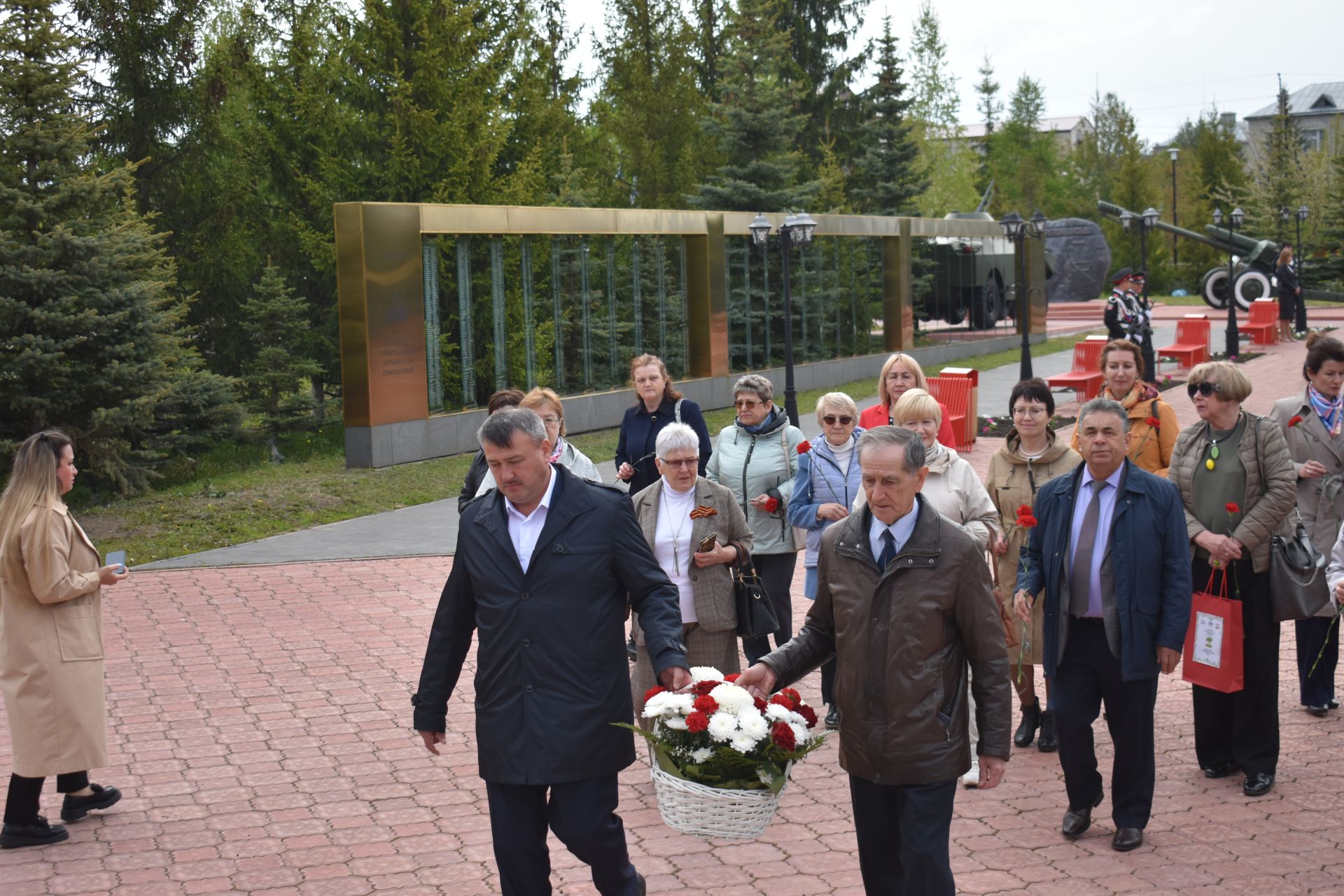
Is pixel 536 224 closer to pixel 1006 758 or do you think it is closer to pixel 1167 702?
pixel 1167 702

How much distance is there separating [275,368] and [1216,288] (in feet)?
103

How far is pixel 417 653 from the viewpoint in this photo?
9102 millimetres

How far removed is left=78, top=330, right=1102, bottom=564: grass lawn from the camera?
Answer: 1355 centimetres

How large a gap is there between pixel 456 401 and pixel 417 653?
9932 mm

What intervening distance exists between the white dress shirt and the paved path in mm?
1653

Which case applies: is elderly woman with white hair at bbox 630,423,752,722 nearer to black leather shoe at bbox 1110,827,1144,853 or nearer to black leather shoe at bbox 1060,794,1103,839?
black leather shoe at bbox 1060,794,1103,839

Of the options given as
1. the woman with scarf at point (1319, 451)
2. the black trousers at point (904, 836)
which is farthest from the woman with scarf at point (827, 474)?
the black trousers at point (904, 836)

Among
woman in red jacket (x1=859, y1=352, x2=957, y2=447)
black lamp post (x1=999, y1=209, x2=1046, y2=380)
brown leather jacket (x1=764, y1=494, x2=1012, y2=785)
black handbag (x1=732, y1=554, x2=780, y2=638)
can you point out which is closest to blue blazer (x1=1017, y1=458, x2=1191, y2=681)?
brown leather jacket (x1=764, y1=494, x2=1012, y2=785)

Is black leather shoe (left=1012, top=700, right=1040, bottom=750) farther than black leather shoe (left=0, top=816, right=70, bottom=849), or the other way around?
black leather shoe (left=1012, top=700, right=1040, bottom=750)

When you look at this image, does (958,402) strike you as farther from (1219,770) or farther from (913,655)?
(913,655)

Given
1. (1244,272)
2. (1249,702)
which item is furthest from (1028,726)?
(1244,272)

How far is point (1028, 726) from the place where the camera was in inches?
274

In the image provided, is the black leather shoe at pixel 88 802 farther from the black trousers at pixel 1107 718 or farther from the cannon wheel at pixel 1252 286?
the cannon wheel at pixel 1252 286

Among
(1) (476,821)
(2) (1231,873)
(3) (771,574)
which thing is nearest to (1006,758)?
(2) (1231,873)
